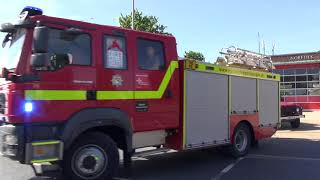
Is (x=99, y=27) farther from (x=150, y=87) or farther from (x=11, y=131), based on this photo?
(x=11, y=131)

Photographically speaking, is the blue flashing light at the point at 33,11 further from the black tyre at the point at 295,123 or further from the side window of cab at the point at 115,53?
the black tyre at the point at 295,123

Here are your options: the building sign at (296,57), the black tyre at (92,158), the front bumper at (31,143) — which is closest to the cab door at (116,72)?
the black tyre at (92,158)

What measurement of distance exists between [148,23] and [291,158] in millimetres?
24561

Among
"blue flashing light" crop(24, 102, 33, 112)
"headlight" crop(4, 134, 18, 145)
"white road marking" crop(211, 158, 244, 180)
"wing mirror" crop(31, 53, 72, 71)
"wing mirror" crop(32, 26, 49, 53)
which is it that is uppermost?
"wing mirror" crop(32, 26, 49, 53)

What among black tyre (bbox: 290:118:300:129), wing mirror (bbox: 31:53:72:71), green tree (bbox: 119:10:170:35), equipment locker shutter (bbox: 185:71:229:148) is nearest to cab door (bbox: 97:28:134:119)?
wing mirror (bbox: 31:53:72:71)

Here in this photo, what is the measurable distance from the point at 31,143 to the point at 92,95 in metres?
1.42

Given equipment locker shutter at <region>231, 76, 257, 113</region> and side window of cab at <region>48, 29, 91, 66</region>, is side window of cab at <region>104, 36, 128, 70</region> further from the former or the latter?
equipment locker shutter at <region>231, 76, 257, 113</region>

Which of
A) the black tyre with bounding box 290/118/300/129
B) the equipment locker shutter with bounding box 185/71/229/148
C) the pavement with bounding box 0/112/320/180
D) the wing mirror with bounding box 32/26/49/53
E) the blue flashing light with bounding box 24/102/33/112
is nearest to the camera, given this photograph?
the wing mirror with bounding box 32/26/49/53

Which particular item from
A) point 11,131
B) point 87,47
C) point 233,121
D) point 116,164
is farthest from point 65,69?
point 233,121

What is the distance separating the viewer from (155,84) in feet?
33.7

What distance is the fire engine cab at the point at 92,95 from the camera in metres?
8.23

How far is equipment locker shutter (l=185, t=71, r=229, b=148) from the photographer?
11.2 metres

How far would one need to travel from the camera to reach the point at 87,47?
9031mm

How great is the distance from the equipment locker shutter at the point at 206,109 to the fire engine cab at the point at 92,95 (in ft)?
0.08
